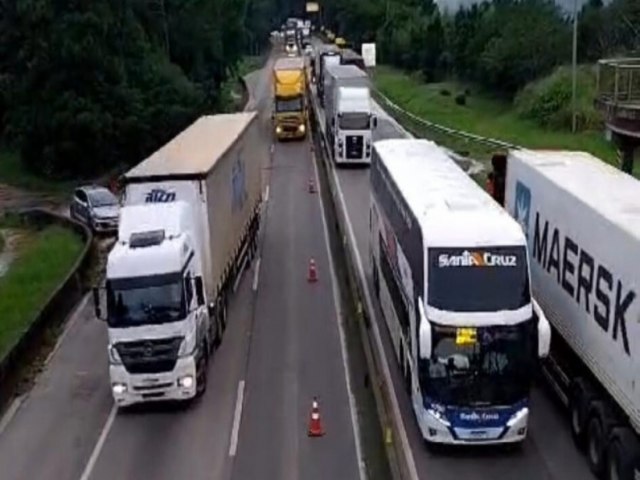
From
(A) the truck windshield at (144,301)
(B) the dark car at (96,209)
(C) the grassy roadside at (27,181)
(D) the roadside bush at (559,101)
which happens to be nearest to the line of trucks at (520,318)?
(A) the truck windshield at (144,301)

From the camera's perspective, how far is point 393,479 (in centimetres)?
1766

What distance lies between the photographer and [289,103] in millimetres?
60938

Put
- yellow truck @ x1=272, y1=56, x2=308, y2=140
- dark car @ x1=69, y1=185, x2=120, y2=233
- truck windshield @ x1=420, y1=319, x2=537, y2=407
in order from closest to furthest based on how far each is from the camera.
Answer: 1. truck windshield @ x1=420, y1=319, x2=537, y2=407
2. dark car @ x1=69, y1=185, x2=120, y2=233
3. yellow truck @ x1=272, y1=56, x2=308, y2=140

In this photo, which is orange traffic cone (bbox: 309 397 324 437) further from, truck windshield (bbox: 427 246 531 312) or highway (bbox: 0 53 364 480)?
truck windshield (bbox: 427 246 531 312)

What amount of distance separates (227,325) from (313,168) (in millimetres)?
26734

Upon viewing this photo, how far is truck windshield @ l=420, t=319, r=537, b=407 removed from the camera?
1802cm

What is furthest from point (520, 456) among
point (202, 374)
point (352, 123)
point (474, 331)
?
point (352, 123)

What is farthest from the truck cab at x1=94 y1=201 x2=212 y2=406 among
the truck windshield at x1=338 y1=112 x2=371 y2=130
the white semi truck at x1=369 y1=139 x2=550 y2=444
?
the truck windshield at x1=338 y1=112 x2=371 y2=130

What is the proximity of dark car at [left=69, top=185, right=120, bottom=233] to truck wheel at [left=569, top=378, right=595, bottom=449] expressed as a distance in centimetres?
2382

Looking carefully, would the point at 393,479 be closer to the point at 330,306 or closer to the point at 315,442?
the point at 315,442

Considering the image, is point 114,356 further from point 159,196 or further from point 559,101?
point 559,101

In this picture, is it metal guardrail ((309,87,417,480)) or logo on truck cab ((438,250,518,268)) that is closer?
metal guardrail ((309,87,417,480))

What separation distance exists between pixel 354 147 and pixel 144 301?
95.7 feet

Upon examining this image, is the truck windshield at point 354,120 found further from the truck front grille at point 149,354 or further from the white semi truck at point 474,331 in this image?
the white semi truck at point 474,331
